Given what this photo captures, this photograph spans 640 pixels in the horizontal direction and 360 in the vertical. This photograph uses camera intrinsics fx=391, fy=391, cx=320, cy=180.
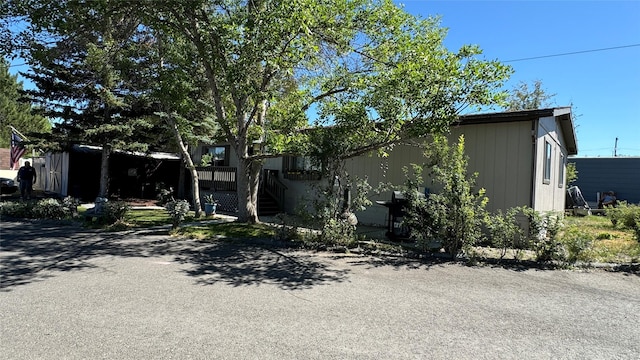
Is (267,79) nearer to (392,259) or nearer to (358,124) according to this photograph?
(358,124)

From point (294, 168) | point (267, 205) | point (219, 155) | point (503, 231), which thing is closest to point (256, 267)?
point (503, 231)

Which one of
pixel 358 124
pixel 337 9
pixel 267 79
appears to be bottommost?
pixel 358 124

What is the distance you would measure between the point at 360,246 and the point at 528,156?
474 centimetres

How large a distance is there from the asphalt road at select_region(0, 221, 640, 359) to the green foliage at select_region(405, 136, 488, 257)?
2.36 feet

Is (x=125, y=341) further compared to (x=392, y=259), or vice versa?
(x=392, y=259)

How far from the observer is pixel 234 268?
677 centimetres

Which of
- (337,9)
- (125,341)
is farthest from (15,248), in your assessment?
(337,9)

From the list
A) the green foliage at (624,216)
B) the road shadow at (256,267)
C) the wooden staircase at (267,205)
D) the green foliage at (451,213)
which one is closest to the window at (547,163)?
the green foliage at (624,216)

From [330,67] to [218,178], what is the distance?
303 inches

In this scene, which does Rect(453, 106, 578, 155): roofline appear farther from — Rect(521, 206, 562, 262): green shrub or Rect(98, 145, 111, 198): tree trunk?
Rect(98, 145, 111, 198): tree trunk

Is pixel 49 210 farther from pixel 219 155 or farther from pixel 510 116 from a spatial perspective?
pixel 510 116

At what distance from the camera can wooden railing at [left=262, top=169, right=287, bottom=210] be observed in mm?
15828

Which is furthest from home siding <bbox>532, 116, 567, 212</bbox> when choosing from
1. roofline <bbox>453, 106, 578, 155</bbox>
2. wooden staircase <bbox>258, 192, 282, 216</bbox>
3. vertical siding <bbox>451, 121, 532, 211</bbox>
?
wooden staircase <bbox>258, 192, 282, 216</bbox>

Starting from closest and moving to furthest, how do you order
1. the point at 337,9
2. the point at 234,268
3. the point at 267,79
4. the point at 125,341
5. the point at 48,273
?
1. the point at 125,341
2. the point at 48,273
3. the point at 234,268
4. the point at 337,9
5. the point at 267,79
